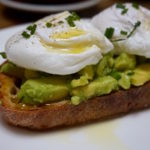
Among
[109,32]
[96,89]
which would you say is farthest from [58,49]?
[109,32]

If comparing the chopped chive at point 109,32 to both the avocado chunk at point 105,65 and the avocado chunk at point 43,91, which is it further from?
the avocado chunk at point 43,91

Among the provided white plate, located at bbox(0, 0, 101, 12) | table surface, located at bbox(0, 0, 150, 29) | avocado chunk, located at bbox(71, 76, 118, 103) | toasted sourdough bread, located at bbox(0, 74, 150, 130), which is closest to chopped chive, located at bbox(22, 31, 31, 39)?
toasted sourdough bread, located at bbox(0, 74, 150, 130)

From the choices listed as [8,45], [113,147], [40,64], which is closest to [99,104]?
[113,147]

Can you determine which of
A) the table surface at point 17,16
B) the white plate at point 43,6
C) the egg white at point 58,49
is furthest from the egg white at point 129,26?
the table surface at point 17,16

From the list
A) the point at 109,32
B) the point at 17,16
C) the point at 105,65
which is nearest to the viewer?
the point at 105,65

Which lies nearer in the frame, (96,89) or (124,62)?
(96,89)

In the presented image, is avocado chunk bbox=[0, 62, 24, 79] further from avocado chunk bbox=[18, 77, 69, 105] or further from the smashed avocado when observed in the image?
avocado chunk bbox=[18, 77, 69, 105]

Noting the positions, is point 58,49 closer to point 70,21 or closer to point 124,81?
point 70,21
